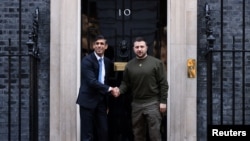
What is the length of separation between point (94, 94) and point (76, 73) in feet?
2.53

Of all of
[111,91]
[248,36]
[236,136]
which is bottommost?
[236,136]

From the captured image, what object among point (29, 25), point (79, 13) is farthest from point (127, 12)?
point (29, 25)

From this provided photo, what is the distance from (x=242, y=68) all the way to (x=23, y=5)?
3099mm

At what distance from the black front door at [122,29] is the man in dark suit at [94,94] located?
85 cm

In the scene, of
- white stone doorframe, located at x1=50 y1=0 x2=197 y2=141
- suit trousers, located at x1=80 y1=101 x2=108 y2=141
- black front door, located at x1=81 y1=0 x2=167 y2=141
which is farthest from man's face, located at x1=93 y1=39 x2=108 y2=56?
black front door, located at x1=81 y1=0 x2=167 y2=141

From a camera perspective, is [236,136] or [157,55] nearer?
[236,136]

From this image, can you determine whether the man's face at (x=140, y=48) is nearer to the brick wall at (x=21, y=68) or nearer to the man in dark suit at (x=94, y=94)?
the man in dark suit at (x=94, y=94)

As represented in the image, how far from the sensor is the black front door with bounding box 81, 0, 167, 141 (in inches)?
338

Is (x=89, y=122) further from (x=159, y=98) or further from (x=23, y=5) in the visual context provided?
(x=23, y=5)

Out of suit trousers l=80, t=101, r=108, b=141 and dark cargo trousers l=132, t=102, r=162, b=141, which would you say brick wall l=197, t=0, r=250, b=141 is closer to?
dark cargo trousers l=132, t=102, r=162, b=141

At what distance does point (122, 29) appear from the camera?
862cm

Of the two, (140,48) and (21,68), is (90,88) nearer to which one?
(140,48)

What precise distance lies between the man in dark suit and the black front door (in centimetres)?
85

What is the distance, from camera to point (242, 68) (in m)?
8.26
